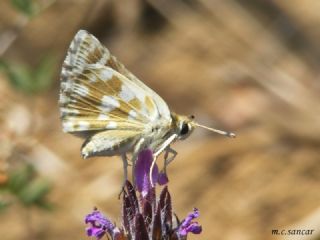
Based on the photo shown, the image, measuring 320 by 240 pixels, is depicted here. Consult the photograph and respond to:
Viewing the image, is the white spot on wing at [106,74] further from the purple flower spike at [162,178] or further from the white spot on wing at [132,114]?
the purple flower spike at [162,178]

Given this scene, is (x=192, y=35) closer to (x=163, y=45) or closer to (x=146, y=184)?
(x=163, y=45)

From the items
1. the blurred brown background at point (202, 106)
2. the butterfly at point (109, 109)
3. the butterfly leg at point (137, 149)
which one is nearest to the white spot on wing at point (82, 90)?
the butterfly at point (109, 109)

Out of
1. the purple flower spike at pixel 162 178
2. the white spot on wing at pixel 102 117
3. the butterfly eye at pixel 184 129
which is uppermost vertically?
the white spot on wing at pixel 102 117

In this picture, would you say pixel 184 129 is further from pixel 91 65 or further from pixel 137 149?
pixel 91 65

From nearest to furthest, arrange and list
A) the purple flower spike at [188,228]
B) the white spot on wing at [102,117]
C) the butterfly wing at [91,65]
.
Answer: the purple flower spike at [188,228], the butterfly wing at [91,65], the white spot on wing at [102,117]

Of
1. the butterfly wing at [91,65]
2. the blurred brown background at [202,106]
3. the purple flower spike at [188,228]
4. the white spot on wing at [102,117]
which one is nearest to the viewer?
the purple flower spike at [188,228]

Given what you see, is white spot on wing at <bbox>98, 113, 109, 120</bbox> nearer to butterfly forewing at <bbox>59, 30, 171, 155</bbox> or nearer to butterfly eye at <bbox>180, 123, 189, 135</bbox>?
butterfly forewing at <bbox>59, 30, 171, 155</bbox>

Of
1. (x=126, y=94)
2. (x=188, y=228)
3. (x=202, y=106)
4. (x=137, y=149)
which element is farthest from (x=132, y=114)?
(x=202, y=106)

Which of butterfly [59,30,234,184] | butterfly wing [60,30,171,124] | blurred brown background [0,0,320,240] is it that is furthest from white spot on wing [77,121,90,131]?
blurred brown background [0,0,320,240]

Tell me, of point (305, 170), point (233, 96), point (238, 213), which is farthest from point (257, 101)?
point (238, 213)
